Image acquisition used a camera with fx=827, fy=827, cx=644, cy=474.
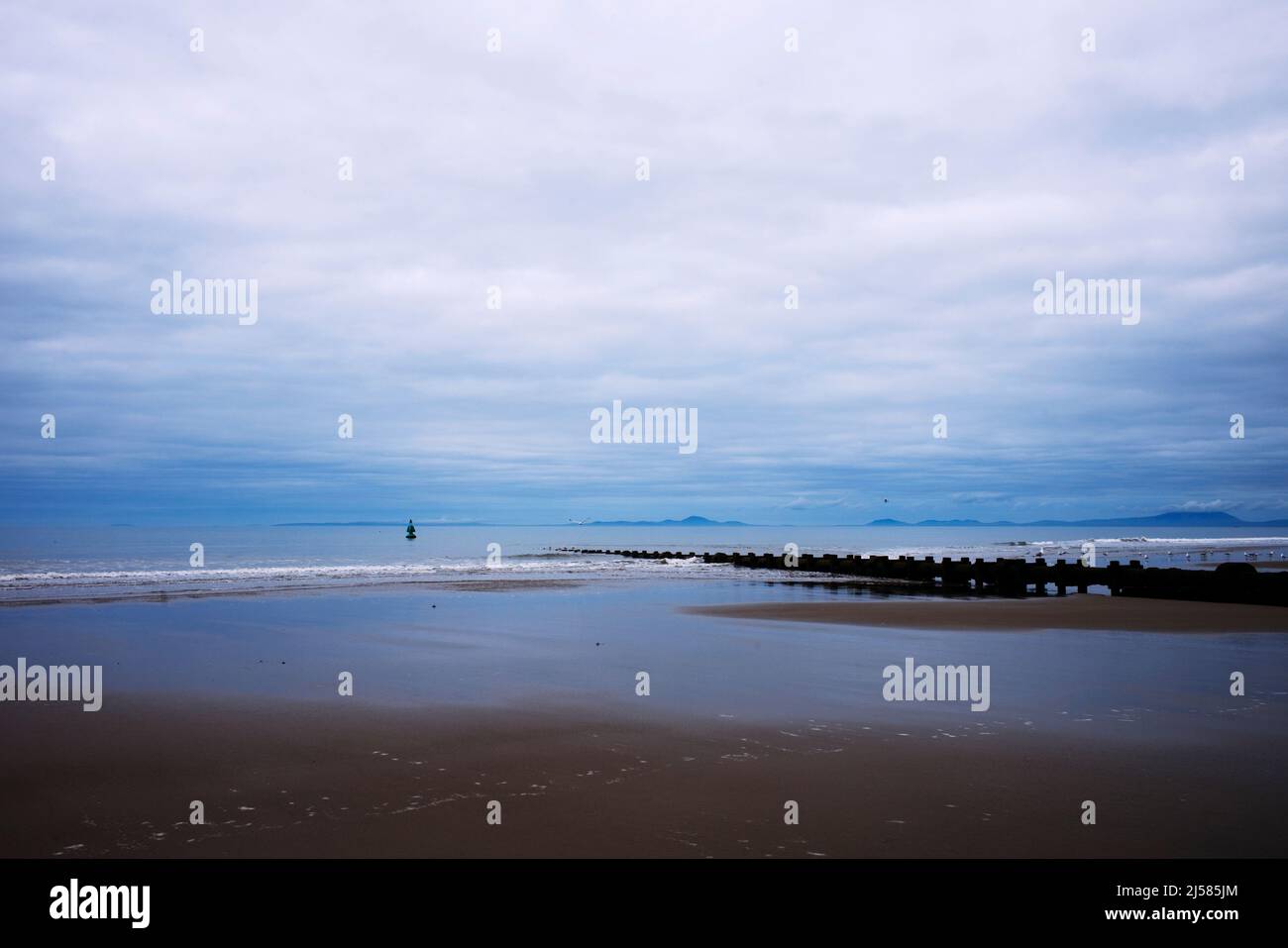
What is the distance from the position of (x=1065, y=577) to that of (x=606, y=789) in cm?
3220

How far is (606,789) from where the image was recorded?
7.58 m

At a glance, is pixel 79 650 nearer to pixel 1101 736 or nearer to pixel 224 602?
pixel 224 602

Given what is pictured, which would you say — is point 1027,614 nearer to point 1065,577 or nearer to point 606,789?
point 1065,577

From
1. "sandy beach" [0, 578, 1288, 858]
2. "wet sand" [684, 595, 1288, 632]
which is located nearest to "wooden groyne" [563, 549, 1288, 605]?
"wet sand" [684, 595, 1288, 632]

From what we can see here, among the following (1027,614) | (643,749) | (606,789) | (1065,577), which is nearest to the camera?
(606,789)

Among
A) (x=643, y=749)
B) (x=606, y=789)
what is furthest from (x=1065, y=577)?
(x=606, y=789)

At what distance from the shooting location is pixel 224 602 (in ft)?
86.5

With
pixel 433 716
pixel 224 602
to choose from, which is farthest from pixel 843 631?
pixel 224 602

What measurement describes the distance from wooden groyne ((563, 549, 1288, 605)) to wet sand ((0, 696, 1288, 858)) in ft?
69.5

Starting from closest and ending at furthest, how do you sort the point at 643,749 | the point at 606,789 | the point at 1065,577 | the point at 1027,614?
the point at 606,789
the point at 643,749
the point at 1027,614
the point at 1065,577

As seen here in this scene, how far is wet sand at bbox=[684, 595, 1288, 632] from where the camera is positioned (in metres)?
20.0

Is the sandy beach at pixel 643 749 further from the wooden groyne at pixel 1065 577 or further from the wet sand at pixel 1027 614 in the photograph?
the wooden groyne at pixel 1065 577

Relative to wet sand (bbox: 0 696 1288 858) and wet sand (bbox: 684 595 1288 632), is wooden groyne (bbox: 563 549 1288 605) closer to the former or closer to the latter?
wet sand (bbox: 684 595 1288 632)
